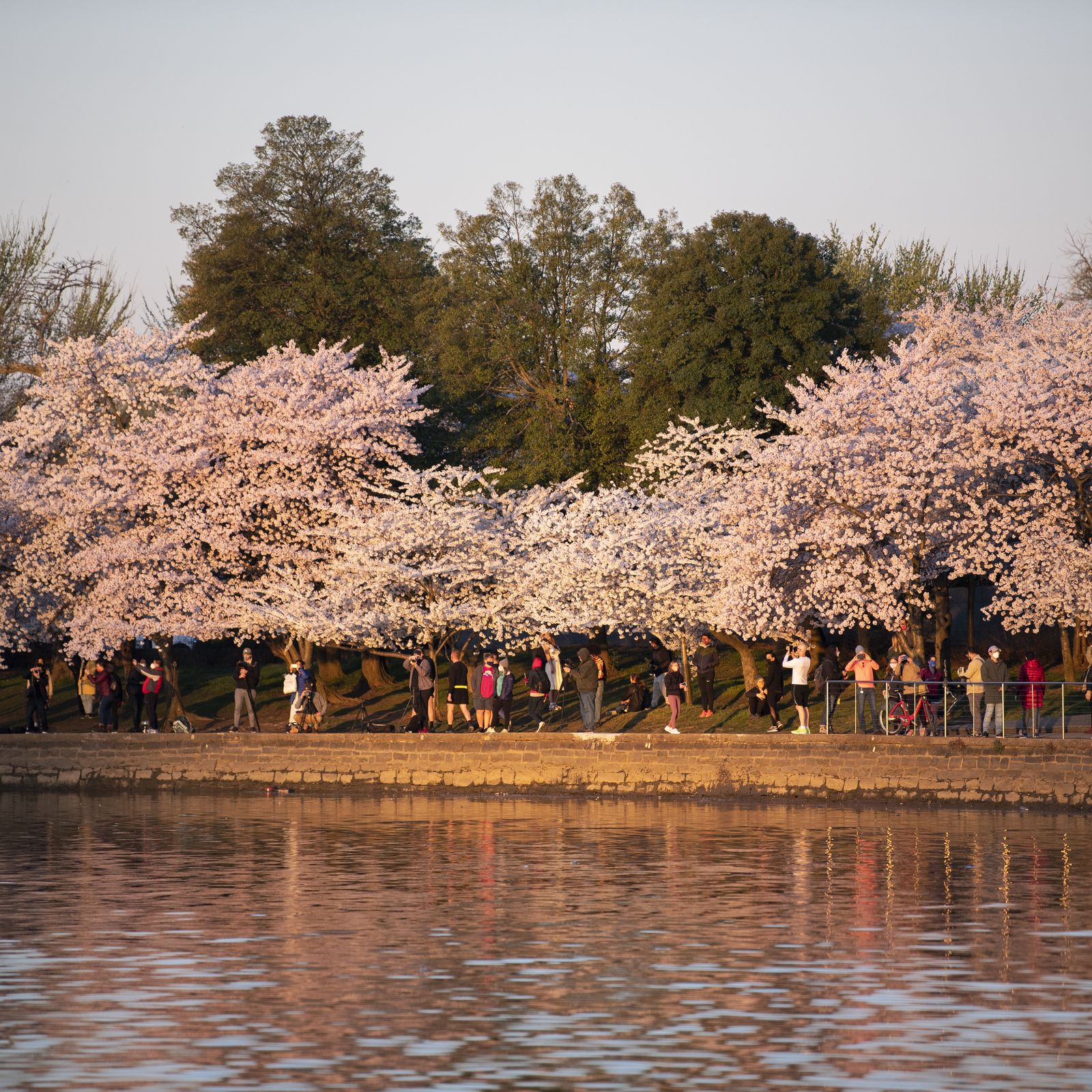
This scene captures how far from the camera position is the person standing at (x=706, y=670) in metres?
37.3

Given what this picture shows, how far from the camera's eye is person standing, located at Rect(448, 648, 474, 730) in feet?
121

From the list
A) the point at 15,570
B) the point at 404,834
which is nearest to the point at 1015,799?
the point at 404,834

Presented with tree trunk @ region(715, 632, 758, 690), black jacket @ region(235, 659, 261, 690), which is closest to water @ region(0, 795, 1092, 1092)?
black jacket @ region(235, 659, 261, 690)

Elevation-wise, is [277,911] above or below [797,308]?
below

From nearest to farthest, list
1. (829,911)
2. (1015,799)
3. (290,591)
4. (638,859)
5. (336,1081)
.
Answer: (336,1081) → (829,911) → (638,859) → (1015,799) → (290,591)

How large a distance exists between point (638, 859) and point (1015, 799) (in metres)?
9.61

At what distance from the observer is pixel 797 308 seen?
154 ft

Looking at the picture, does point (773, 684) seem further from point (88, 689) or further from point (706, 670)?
point (88, 689)

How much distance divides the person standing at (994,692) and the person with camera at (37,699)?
766 inches

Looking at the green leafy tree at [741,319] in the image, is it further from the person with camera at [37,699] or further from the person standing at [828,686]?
the person with camera at [37,699]

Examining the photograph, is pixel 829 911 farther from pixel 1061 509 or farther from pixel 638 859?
pixel 1061 509

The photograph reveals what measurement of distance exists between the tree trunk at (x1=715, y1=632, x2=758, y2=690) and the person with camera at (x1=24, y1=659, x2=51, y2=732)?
1531 cm

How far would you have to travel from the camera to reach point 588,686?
3538 centimetres

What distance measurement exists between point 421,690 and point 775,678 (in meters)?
6.86
